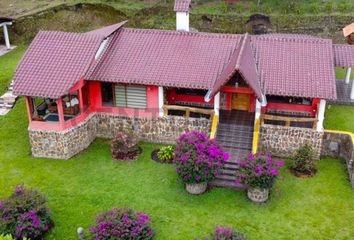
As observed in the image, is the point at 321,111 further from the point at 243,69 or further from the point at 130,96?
the point at 130,96

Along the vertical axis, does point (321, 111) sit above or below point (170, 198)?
above

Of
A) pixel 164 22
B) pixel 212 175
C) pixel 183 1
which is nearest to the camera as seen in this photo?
pixel 212 175

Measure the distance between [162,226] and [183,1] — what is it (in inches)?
505

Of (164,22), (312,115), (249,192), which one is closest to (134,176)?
(249,192)

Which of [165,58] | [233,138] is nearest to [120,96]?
[165,58]

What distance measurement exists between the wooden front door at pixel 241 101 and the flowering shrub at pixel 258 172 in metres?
5.03

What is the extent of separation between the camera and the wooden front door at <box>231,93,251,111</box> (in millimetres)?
24344

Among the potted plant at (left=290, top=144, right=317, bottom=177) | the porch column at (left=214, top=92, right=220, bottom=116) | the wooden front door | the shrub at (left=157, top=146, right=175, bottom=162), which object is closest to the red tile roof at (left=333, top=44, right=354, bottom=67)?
the wooden front door

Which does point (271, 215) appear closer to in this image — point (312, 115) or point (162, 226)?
point (162, 226)

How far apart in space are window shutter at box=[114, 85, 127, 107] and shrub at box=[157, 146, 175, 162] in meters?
3.13

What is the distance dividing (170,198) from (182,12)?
10752 mm

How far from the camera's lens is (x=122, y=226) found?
17.1 metres

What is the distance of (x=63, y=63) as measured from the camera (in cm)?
2309

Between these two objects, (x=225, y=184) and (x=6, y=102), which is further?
(x=6, y=102)
